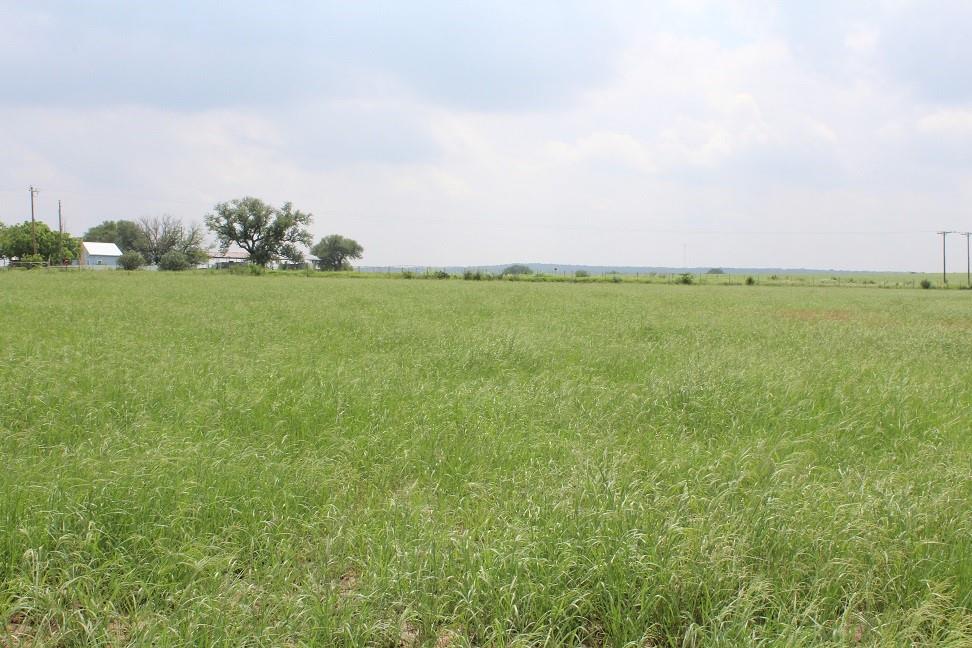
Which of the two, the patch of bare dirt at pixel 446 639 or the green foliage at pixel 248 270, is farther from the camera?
the green foliage at pixel 248 270

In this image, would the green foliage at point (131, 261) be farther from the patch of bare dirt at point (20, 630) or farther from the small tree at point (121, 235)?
the patch of bare dirt at point (20, 630)

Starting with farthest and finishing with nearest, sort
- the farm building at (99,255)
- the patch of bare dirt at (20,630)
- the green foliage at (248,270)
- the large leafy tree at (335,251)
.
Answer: the large leafy tree at (335,251)
the farm building at (99,255)
the green foliage at (248,270)
the patch of bare dirt at (20,630)

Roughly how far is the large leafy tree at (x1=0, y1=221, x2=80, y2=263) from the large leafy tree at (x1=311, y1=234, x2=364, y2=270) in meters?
59.1

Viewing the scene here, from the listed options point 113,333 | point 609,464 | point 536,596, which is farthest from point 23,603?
point 113,333

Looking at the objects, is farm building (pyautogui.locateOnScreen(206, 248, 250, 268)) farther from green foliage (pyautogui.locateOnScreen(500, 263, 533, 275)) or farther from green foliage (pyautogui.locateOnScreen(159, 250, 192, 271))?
green foliage (pyautogui.locateOnScreen(500, 263, 533, 275))

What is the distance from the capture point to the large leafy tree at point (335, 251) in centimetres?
15425

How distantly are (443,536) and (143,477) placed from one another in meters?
2.82

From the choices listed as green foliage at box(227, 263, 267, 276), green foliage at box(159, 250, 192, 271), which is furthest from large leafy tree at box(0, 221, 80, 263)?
green foliage at box(227, 263, 267, 276)

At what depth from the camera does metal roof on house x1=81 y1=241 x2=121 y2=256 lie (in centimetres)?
12656

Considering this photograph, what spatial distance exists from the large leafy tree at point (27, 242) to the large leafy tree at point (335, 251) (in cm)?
5912

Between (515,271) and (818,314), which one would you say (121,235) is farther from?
(818,314)

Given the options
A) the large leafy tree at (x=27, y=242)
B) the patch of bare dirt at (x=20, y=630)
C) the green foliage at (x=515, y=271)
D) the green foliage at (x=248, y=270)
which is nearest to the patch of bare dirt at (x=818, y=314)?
the patch of bare dirt at (x=20, y=630)

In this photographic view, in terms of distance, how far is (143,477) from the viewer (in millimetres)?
5172

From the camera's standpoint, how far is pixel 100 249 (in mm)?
129125
